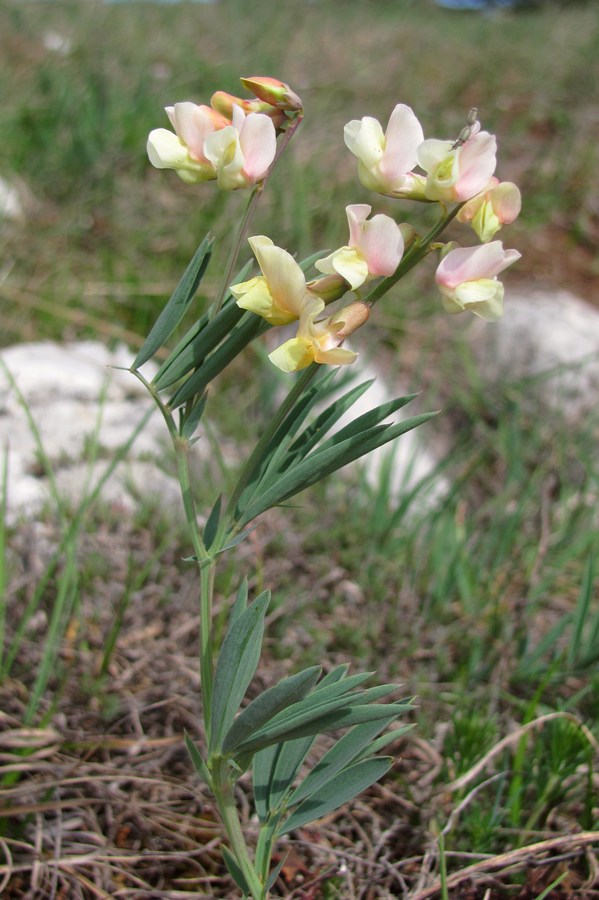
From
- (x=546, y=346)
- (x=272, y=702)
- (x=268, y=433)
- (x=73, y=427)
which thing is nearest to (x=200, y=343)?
(x=268, y=433)

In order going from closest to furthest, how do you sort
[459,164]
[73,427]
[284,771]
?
[459,164] → [284,771] → [73,427]

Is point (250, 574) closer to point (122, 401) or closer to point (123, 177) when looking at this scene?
point (122, 401)

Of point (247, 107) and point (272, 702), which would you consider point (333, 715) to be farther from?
point (247, 107)

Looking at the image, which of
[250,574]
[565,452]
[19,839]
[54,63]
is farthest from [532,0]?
[19,839]

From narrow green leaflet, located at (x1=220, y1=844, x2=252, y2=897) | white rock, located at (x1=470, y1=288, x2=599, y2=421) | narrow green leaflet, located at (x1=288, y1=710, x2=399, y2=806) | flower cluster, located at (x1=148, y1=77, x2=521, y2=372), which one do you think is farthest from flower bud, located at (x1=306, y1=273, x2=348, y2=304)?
white rock, located at (x1=470, y1=288, x2=599, y2=421)

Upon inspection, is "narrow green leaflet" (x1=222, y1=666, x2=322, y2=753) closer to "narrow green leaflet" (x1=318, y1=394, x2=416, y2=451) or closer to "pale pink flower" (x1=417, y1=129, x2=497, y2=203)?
"narrow green leaflet" (x1=318, y1=394, x2=416, y2=451)
